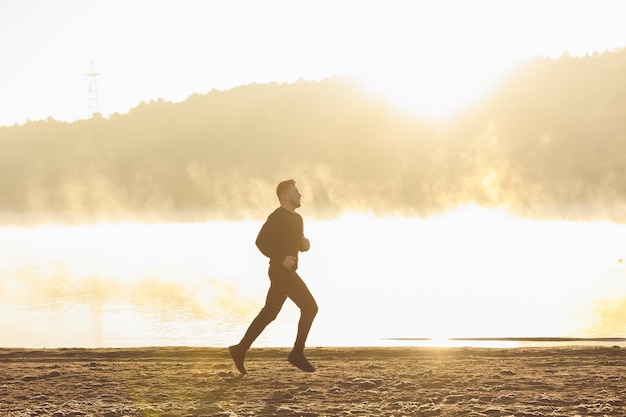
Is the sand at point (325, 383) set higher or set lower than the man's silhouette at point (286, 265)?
lower

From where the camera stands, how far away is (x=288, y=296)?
31.1 feet

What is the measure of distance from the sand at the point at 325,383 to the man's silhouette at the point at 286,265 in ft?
0.78

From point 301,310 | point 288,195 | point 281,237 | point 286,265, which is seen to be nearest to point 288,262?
point 286,265

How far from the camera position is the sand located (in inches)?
310

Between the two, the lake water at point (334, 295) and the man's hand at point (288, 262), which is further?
the lake water at point (334, 295)

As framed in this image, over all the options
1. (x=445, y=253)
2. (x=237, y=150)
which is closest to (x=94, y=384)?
(x=445, y=253)

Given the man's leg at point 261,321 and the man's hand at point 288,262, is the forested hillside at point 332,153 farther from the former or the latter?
the man's hand at point 288,262

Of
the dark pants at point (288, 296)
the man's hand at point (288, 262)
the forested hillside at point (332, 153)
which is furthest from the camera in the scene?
the forested hillside at point (332, 153)

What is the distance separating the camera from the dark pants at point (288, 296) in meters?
9.42

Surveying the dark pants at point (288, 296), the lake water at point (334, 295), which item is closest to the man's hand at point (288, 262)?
the dark pants at point (288, 296)

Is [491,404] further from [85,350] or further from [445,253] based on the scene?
[445,253]

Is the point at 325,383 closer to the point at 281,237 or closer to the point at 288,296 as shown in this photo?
the point at 288,296

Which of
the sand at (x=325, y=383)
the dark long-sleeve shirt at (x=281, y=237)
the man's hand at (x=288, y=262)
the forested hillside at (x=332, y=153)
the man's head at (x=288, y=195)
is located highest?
the forested hillside at (x=332, y=153)

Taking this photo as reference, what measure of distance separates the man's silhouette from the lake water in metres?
3.39
